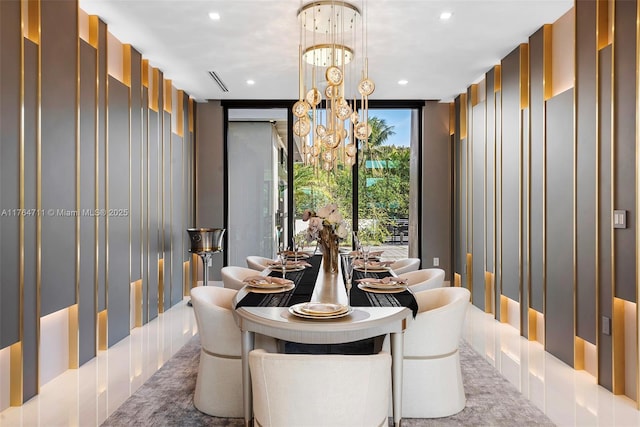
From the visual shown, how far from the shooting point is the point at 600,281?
10.1 feet

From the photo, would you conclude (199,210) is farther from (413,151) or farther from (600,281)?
(600,281)

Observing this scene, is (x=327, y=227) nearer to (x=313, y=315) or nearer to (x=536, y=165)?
(x=313, y=315)

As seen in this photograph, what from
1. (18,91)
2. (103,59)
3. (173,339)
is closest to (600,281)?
(173,339)

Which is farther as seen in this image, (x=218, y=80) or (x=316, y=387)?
(x=218, y=80)

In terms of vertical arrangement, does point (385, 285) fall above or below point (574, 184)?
below

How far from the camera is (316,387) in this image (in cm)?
157

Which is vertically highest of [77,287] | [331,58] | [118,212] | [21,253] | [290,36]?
[290,36]

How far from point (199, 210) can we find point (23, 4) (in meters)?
4.40

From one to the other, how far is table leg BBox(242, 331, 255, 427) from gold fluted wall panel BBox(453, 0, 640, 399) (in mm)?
2326

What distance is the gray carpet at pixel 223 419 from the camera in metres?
2.52

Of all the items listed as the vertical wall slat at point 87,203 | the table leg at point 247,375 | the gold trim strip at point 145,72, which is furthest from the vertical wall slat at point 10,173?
the gold trim strip at point 145,72

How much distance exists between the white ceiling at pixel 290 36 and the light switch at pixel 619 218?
5.70 ft

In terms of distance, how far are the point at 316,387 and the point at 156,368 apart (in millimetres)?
2273

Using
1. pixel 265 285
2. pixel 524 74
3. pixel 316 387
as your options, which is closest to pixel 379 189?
pixel 524 74
